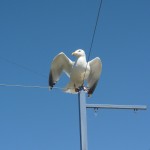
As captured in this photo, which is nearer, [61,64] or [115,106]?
[115,106]

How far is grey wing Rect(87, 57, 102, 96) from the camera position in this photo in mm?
9508

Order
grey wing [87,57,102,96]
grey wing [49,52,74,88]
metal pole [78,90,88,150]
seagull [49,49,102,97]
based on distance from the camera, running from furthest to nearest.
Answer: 1. grey wing [49,52,74,88]
2. grey wing [87,57,102,96]
3. seagull [49,49,102,97]
4. metal pole [78,90,88,150]

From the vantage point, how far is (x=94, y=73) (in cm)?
1008

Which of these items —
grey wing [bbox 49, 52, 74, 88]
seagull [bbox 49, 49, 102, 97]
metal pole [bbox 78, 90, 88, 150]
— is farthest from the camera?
grey wing [bbox 49, 52, 74, 88]

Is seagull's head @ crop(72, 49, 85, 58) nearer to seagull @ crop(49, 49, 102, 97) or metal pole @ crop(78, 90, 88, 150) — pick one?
seagull @ crop(49, 49, 102, 97)

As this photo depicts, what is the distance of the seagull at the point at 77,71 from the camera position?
9023 millimetres

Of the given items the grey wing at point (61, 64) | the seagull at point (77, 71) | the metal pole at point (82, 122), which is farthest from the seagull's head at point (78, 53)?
the metal pole at point (82, 122)

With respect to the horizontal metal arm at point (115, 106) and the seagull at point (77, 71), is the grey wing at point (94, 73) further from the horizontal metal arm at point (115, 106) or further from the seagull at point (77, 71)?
the horizontal metal arm at point (115, 106)

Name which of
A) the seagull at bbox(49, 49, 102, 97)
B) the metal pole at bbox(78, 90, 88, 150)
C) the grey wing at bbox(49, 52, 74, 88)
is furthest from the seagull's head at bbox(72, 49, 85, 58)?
the metal pole at bbox(78, 90, 88, 150)

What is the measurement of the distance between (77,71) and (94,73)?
2.83ft

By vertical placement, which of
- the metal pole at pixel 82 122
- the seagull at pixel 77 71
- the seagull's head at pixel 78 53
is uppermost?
the seagull's head at pixel 78 53

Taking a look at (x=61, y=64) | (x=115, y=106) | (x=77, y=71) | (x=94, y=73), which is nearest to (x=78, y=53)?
(x=61, y=64)

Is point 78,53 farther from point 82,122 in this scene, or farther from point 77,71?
point 82,122

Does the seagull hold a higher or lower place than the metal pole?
higher
